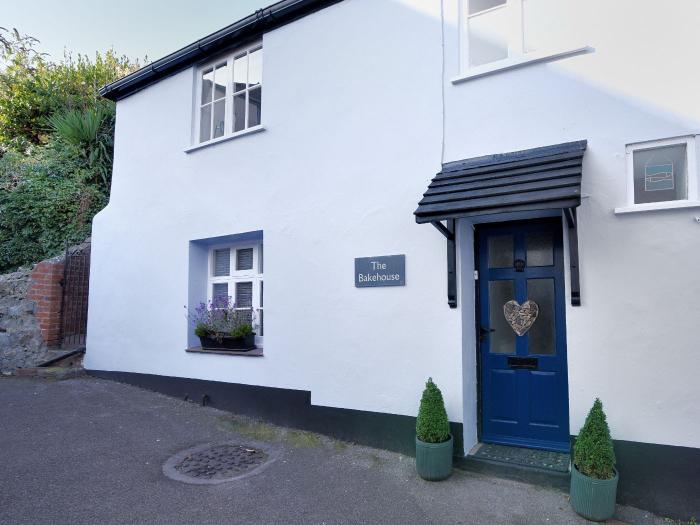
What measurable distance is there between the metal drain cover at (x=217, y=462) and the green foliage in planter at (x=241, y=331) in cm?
149

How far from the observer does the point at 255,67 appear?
719cm

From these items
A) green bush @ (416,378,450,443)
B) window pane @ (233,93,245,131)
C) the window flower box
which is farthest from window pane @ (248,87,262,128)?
green bush @ (416,378,450,443)

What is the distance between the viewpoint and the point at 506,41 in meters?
5.12

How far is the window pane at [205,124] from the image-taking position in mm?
7730

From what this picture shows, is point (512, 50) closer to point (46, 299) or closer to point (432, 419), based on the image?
point (432, 419)

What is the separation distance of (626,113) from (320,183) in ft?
10.9

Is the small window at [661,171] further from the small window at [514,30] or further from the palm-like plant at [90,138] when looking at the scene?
the palm-like plant at [90,138]

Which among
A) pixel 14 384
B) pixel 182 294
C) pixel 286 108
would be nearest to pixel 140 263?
pixel 182 294

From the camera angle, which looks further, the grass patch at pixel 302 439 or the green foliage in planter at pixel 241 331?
the green foliage in planter at pixel 241 331

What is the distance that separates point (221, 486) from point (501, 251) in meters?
3.61

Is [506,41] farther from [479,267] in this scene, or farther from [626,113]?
[479,267]

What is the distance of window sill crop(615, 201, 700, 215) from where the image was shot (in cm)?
397

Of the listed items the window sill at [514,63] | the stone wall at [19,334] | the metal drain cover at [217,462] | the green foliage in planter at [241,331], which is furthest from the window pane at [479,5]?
the stone wall at [19,334]

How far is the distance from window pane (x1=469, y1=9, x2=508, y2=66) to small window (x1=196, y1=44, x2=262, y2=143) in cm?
314
